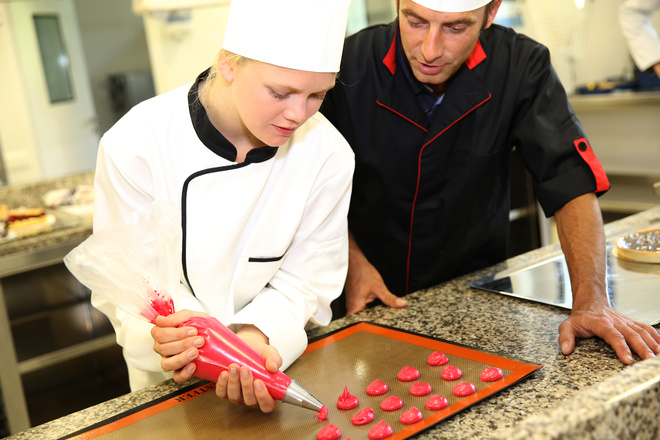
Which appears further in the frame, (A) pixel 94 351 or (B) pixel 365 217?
(A) pixel 94 351

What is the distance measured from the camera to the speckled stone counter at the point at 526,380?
0.54 m

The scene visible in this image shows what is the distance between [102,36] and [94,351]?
180 cm

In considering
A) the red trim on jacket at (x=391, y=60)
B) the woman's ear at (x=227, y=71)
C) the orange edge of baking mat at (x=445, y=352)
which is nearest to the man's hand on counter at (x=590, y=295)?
the orange edge of baking mat at (x=445, y=352)

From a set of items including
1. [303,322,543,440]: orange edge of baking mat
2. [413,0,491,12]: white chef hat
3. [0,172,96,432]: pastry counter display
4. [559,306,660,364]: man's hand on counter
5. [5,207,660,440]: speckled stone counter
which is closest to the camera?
[5,207,660,440]: speckled stone counter

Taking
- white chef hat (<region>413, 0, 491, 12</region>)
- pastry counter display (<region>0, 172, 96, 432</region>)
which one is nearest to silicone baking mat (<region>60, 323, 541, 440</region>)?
white chef hat (<region>413, 0, 491, 12</region>)

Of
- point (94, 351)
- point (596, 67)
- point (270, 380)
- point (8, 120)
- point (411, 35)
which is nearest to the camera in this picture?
point (270, 380)

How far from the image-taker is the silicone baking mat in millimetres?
898

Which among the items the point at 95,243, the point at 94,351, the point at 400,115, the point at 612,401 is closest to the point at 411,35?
the point at 400,115

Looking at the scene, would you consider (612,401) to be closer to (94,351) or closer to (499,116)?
(499,116)

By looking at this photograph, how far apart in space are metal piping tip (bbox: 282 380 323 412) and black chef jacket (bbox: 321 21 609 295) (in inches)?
29.7

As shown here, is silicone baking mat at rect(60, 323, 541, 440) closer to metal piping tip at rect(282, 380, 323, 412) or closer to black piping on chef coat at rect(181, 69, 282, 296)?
metal piping tip at rect(282, 380, 323, 412)

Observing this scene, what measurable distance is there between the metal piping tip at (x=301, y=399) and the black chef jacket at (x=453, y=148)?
2.47 feet

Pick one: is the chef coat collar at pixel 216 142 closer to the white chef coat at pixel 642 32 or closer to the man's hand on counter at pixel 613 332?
the man's hand on counter at pixel 613 332

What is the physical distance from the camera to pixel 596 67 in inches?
181
